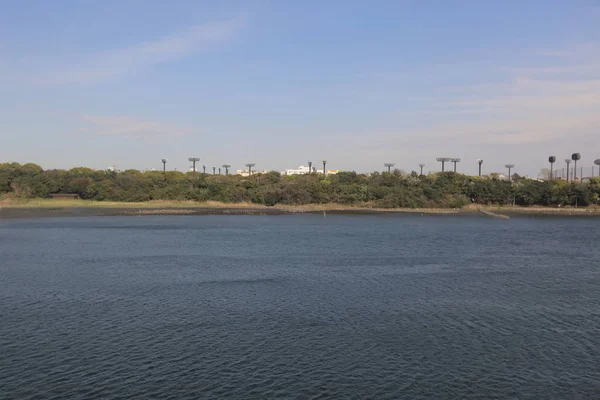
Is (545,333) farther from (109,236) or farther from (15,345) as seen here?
(109,236)

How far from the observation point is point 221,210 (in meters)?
99.9

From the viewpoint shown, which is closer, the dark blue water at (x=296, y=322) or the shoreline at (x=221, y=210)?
the dark blue water at (x=296, y=322)

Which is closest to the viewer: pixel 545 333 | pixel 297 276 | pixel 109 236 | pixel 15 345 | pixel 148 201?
pixel 15 345

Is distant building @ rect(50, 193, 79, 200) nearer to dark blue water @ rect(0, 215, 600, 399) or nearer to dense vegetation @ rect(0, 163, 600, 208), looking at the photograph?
dense vegetation @ rect(0, 163, 600, 208)

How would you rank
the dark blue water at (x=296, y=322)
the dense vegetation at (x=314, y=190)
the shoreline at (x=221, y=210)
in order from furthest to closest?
1. the dense vegetation at (x=314, y=190)
2. the shoreline at (x=221, y=210)
3. the dark blue water at (x=296, y=322)

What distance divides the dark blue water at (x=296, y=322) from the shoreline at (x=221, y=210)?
138 ft

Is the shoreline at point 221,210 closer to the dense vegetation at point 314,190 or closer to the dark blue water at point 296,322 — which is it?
the dense vegetation at point 314,190

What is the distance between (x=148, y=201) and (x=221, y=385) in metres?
96.1

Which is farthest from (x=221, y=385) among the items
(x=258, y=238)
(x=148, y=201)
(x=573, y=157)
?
(x=573, y=157)

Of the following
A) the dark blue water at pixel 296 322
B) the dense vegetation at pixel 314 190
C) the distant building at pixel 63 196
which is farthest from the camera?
the distant building at pixel 63 196

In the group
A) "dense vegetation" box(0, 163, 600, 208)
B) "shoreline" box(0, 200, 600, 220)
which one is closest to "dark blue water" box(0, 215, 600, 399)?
"shoreline" box(0, 200, 600, 220)

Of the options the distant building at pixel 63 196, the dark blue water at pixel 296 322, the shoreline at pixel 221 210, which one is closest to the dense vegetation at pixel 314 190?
the distant building at pixel 63 196

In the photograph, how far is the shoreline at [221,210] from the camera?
90.4 meters

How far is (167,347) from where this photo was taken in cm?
2097
